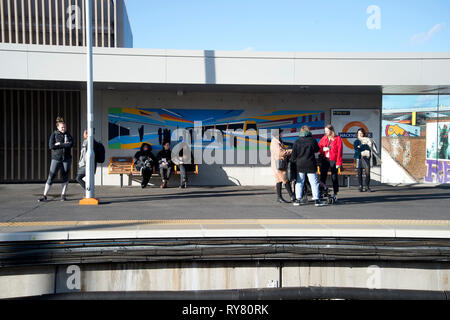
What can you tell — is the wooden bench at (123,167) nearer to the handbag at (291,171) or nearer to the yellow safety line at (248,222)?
the handbag at (291,171)

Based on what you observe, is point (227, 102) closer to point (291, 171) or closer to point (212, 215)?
point (291, 171)

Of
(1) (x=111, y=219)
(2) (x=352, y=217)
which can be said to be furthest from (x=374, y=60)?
(1) (x=111, y=219)

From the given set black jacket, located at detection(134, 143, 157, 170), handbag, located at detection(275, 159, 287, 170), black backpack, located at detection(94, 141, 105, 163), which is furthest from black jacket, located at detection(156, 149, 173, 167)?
handbag, located at detection(275, 159, 287, 170)

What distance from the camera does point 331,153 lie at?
8391 mm

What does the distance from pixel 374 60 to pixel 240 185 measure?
4980 mm

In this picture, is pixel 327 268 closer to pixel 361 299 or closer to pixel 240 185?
pixel 361 299

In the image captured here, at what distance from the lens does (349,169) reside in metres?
11.6

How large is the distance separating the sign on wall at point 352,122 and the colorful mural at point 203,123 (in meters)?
0.45

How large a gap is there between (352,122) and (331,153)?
13.9 feet

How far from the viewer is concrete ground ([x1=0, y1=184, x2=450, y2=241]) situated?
16.6 feet

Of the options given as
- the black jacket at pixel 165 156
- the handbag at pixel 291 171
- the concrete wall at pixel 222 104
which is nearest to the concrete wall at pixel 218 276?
the handbag at pixel 291 171

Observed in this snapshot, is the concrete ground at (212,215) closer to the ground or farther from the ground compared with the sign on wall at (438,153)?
closer to the ground

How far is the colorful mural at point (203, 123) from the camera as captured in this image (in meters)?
11.6

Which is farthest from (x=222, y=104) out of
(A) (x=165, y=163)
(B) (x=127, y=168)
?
(B) (x=127, y=168)
